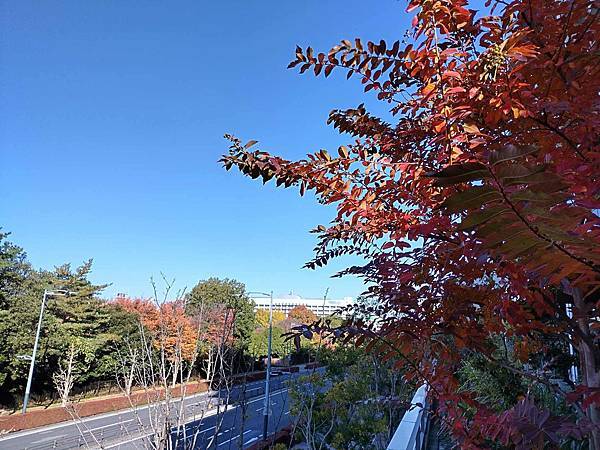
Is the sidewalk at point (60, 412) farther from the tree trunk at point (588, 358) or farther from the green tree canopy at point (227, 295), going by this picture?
the tree trunk at point (588, 358)

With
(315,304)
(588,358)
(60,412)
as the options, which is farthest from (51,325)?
(588,358)

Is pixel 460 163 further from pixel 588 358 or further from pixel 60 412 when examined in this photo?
pixel 60 412

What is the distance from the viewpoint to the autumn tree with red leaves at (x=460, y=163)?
0.99m

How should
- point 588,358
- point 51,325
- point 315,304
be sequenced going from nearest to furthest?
1. point 588,358
2. point 315,304
3. point 51,325

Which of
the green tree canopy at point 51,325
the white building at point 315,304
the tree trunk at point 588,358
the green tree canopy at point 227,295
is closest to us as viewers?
the tree trunk at point 588,358

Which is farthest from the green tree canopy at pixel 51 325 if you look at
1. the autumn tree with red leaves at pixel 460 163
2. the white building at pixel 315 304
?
the autumn tree with red leaves at pixel 460 163

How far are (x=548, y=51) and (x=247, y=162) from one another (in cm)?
97

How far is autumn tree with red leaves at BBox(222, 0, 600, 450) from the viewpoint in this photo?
39.1 inches

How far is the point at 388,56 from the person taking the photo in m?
1.39

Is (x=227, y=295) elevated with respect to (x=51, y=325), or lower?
elevated

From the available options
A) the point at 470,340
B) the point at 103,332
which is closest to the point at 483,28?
the point at 470,340

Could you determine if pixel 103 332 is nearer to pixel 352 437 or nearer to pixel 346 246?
pixel 352 437

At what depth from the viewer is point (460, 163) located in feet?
2.40

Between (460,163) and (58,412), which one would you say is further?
(58,412)
